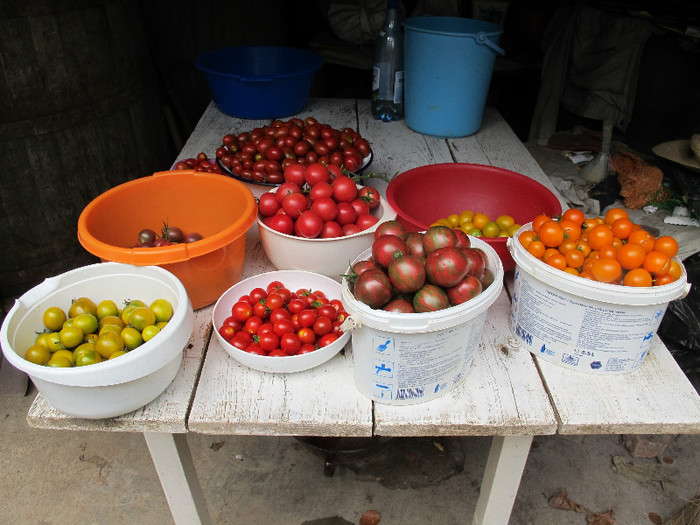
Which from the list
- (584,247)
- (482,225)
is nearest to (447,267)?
(584,247)

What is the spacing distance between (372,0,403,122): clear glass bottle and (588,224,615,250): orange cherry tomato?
1.65 m

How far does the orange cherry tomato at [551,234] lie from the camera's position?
1.24 m

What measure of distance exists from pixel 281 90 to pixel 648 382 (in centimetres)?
202

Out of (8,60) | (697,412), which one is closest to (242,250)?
(697,412)

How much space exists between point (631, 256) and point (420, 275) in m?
0.47

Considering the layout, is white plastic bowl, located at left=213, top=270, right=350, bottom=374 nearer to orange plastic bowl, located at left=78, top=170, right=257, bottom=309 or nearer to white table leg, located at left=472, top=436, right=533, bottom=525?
orange plastic bowl, located at left=78, top=170, right=257, bottom=309

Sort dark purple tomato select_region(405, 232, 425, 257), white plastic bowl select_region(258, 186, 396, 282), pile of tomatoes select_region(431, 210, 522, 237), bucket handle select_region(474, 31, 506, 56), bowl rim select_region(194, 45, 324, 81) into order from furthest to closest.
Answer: bowl rim select_region(194, 45, 324, 81) < bucket handle select_region(474, 31, 506, 56) < pile of tomatoes select_region(431, 210, 522, 237) < white plastic bowl select_region(258, 186, 396, 282) < dark purple tomato select_region(405, 232, 425, 257)

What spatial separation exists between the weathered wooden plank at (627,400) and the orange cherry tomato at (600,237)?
31cm

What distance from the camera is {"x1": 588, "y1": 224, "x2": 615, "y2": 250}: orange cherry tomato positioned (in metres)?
1.25

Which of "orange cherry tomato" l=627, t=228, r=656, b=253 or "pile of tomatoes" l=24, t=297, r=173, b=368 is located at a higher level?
"orange cherry tomato" l=627, t=228, r=656, b=253

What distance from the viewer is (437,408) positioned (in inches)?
46.9

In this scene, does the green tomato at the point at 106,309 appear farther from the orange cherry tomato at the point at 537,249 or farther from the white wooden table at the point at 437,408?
the orange cherry tomato at the point at 537,249

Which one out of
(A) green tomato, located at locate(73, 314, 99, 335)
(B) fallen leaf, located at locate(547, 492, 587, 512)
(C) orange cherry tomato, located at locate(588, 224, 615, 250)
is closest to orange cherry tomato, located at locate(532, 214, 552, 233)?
(C) orange cherry tomato, located at locate(588, 224, 615, 250)

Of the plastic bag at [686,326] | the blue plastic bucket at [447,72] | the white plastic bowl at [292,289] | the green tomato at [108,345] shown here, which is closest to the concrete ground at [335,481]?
the plastic bag at [686,326]
